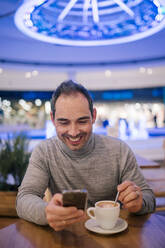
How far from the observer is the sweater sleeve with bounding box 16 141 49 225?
110 cm

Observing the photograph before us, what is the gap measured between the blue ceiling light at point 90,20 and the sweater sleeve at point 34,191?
2.08 metres

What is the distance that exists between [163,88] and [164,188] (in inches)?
541

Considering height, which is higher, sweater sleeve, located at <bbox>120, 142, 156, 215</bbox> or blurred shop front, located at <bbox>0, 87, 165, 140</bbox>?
blurred shop front, located at <bbox>0, 87, 165, 140</bbox>

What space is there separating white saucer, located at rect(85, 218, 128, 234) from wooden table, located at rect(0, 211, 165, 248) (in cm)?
2

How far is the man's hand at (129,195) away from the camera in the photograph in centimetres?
110

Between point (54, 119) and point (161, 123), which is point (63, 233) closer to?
point (54, 119)

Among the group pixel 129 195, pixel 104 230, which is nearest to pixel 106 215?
pixel 104 230

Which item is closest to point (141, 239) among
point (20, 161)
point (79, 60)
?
point (20, 161)

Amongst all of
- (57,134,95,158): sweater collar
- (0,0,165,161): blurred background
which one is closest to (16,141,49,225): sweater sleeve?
(57,134,95,158): sweater collar

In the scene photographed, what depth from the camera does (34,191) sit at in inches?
50.2

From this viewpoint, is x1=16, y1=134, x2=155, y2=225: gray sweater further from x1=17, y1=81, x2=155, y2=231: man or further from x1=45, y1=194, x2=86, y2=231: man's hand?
x1=45, y1=194, x2=86, y2=231: man's hand

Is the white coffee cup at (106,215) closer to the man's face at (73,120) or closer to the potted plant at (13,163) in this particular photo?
the man's face at (73,120)

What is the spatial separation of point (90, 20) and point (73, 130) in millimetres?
3345

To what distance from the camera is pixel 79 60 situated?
799 cm
